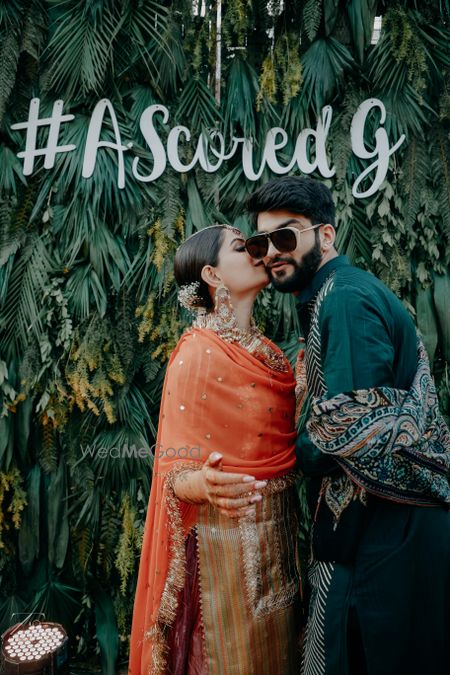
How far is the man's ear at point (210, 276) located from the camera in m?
1.96

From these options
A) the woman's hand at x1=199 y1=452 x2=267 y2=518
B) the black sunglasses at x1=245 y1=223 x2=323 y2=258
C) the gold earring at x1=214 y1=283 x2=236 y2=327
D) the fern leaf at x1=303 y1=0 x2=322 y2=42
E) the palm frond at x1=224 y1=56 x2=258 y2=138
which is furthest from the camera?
the palm frond at x1=224 y1=56 x2=258 y2=138

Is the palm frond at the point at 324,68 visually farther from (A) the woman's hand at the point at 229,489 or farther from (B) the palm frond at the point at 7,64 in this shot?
(A) the woman's hand at the point at 229,489

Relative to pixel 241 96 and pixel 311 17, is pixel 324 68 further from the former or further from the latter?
pixel 241 96

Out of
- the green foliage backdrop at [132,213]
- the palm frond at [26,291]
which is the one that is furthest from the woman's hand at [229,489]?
the palm frond at [26,291]

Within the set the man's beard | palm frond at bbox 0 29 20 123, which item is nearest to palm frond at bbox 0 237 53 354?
palm frond at bbox 0 29 20 123

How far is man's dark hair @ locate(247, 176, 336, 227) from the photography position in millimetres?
1760

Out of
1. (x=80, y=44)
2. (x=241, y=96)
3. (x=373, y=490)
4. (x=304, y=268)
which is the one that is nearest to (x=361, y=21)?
(x=241, y=96)

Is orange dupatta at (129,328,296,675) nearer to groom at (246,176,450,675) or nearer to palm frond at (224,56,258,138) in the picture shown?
groom at (246,176,450,675)

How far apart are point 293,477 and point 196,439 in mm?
442

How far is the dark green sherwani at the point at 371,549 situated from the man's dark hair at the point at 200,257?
50 centimetres

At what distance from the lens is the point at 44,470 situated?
283 centimetres

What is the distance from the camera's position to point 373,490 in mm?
1446

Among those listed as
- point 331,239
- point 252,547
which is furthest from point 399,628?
point 331,239

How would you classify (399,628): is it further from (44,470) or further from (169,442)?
(44,470)
